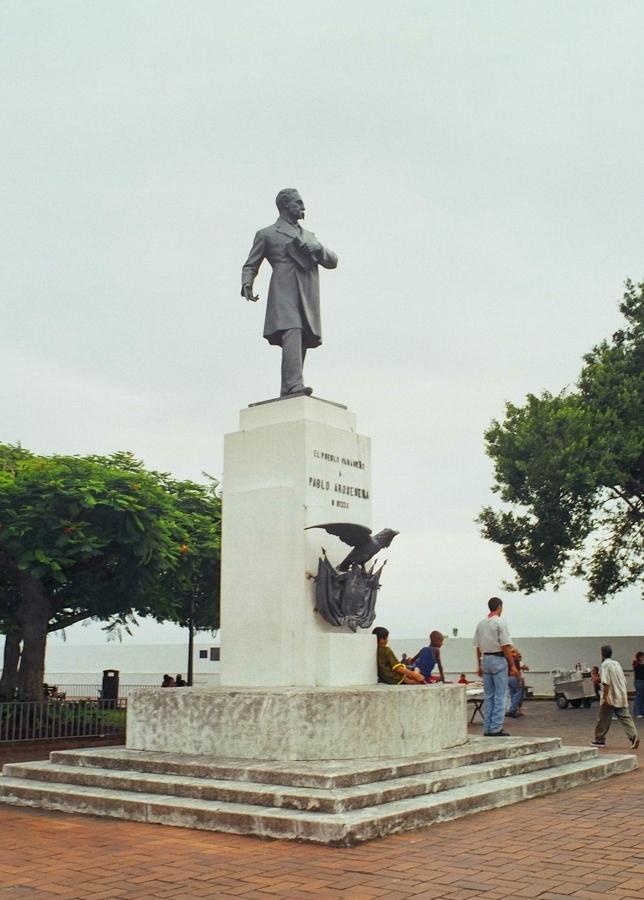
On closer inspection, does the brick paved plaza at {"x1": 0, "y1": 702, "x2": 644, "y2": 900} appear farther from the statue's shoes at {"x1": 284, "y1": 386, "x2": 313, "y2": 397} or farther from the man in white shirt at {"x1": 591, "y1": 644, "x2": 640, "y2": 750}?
the statue's shoes at {"x1": 284, "y1": 386, "x2": 313, "y2": 397}

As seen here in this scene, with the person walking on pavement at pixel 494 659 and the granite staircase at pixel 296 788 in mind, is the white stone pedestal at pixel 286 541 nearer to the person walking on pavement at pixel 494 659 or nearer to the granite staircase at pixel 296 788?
the granite staircase at pixel 296 788

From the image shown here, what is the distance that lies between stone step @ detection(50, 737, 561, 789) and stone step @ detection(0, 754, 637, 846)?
0.36 metres

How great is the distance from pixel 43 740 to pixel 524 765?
11.9m

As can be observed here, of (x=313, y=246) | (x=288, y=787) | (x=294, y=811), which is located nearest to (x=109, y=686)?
(x=313, y=246)

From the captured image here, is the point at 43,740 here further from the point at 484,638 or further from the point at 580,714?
the point at 580,714

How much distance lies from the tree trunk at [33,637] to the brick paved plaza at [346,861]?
12.8m

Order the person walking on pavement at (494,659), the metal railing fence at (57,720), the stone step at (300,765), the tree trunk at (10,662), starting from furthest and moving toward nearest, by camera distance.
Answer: the tree trunk at (10,662), the metal railing fence at (57,720), the person walking on pavement at (494,659), the stone step at (300,765)

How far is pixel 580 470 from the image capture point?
24.1 meters

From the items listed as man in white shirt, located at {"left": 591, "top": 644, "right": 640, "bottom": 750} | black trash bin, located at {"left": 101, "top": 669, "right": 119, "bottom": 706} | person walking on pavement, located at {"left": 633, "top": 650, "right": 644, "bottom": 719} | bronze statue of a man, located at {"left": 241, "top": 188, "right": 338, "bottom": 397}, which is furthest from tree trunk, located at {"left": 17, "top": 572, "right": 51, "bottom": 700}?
person walking on pavement, located at {"left": 633, "top": 650, "right": 644, "bottom": 719}

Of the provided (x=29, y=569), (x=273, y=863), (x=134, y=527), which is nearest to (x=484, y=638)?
(x=273, y=863)

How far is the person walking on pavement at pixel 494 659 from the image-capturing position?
11.0 metres

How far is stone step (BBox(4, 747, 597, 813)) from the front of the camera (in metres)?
7.04

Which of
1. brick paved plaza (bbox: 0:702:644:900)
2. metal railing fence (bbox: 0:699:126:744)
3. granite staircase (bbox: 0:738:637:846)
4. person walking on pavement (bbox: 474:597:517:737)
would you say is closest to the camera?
brick paved plaza (bbox: 0:702:644:900)

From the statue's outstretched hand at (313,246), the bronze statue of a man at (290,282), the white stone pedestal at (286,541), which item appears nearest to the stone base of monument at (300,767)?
the white stone pedestal at (286,541)
